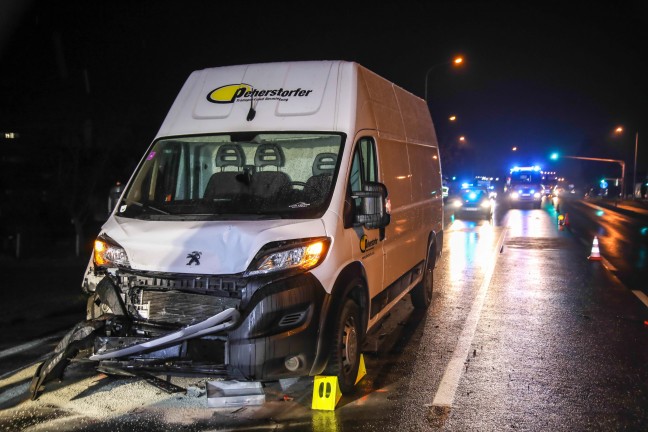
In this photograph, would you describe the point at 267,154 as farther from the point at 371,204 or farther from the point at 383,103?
→ the point at 383,103

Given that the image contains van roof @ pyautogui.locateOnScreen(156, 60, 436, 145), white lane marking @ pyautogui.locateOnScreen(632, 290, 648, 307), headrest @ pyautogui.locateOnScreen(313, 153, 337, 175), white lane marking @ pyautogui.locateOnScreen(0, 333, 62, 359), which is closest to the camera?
headrest @ pyautogui.locateOnScreen(313, 153, 337, 175)

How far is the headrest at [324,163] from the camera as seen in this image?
5844mm

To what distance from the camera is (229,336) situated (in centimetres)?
468

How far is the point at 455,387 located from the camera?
5.85m

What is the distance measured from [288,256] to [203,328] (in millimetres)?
780

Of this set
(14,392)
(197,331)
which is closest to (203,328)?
(197,331)

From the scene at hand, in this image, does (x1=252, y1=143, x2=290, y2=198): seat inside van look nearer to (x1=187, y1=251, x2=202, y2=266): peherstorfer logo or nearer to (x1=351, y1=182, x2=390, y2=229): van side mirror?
(x1=351, y1=182, x2=390, y2=229): van side mirror

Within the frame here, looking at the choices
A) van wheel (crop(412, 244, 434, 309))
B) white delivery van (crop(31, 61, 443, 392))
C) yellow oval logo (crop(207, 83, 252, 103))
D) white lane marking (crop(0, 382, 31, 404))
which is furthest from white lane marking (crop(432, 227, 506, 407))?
white lane marking (crop(0, 382, 31, 404))

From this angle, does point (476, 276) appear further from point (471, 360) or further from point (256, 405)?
point (256, 405)

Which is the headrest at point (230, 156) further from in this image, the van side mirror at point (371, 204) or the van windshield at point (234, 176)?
the van side mirror at point (371, 204)

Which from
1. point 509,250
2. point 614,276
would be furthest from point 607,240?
point 614,276

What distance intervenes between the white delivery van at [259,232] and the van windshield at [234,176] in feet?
0.04

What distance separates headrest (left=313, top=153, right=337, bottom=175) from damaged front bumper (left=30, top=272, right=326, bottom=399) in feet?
4.24

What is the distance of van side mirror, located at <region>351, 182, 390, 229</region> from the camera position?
212 inches
